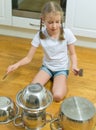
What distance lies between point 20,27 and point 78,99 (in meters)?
1.17

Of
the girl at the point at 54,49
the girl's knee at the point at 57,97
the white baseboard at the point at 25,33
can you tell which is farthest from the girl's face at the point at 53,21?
the white baseboard at the point at 25,33

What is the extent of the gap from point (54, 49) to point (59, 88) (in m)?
0.24

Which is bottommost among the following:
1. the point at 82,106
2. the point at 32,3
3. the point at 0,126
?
the point at 0,126

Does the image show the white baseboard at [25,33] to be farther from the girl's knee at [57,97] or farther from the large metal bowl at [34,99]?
the large metal bowl at [34,99]

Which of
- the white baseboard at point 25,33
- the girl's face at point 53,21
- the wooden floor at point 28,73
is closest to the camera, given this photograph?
the girl's face at point 53,21

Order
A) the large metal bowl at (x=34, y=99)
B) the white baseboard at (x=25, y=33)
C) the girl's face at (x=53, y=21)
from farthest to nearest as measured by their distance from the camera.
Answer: the white baseboard at (x=25, y=33), the girl's face at (x=53, y=21), the large metal bowl at (x=34, y=99)

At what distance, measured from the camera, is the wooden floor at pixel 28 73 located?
1.67 meters

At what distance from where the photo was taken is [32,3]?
2287mm

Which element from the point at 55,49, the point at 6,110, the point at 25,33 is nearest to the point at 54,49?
the point at 55,49

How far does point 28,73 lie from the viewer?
74.9 inches

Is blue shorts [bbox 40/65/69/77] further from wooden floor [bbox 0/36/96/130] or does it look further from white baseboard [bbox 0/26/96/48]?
A: white baseboard [bbox 0/26/96/48]

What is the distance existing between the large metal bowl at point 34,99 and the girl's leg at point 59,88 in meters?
0.30

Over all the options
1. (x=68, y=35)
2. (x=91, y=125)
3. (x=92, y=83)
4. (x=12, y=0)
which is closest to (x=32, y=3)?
(x=12, y=0)

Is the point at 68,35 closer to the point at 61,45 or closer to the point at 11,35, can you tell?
the point at 61,45
